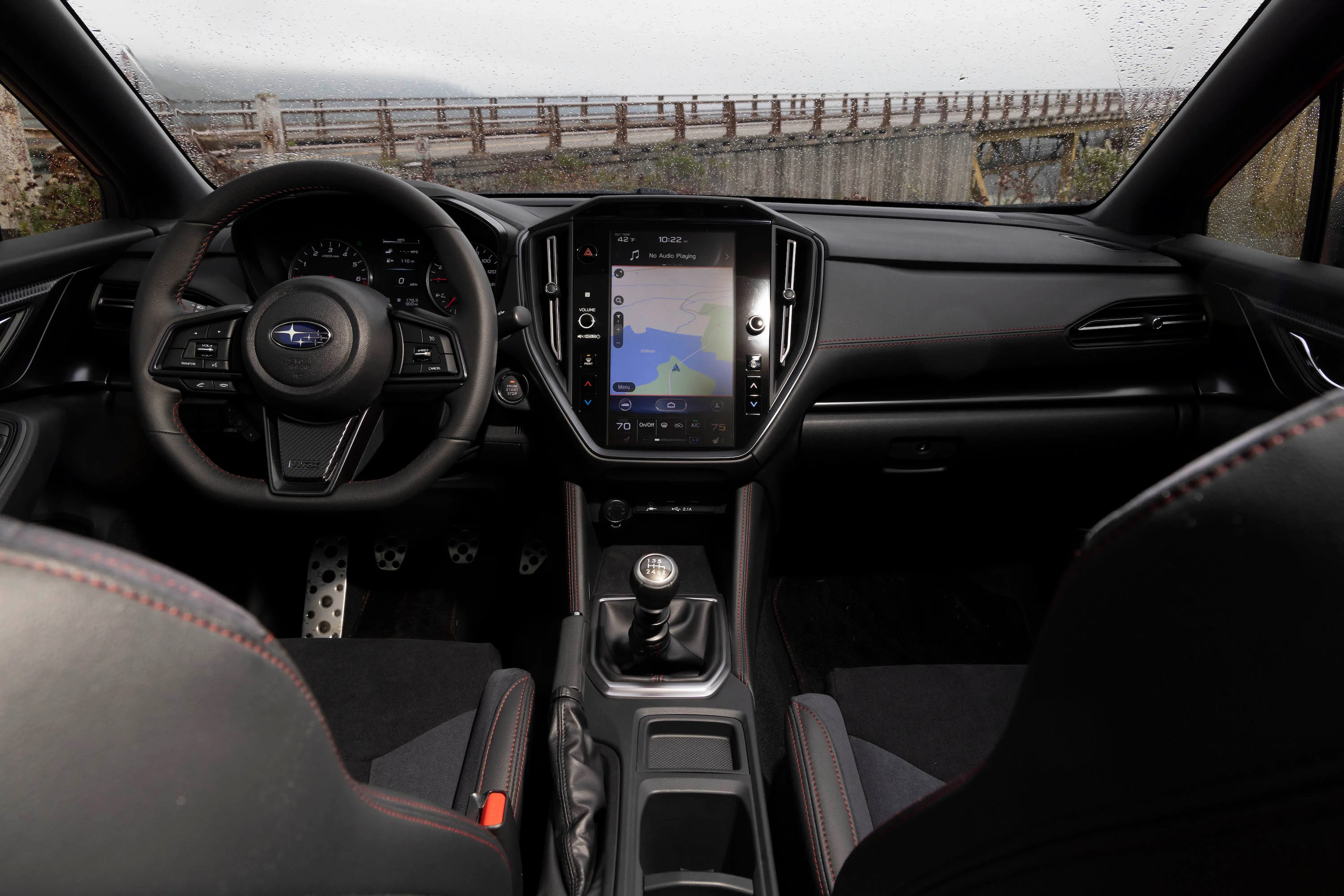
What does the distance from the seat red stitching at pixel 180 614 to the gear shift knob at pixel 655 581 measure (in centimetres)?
106

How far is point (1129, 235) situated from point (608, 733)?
6.52 feet

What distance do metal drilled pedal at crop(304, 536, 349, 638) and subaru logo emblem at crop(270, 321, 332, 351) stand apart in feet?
3.82

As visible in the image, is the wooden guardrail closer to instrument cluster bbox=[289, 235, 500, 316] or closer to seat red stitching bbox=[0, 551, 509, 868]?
instrument cluster bbox=[289, 235, 500, 316]

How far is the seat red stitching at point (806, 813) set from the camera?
1203 millimetres

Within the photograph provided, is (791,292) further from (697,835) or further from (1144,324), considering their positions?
(697,835)

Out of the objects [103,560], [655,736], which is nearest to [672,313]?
[655,736]

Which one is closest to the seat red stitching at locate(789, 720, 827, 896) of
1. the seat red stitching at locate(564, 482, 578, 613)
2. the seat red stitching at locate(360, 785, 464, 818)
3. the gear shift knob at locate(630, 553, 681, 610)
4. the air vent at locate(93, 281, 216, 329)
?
the gear shift knob at locate(630, 553, 681, 610)

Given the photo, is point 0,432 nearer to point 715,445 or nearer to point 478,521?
point 478,521

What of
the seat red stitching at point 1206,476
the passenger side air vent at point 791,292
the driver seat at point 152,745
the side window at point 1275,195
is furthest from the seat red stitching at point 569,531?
the side window at point 1275,195

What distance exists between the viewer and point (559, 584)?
2279 millimetres

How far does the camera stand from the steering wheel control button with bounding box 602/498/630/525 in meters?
2.13

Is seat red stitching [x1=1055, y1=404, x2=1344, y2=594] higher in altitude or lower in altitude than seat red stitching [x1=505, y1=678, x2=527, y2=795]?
higher

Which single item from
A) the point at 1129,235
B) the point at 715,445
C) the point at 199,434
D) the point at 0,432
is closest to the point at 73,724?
the point at 715,445

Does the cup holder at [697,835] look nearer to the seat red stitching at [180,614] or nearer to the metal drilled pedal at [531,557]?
the seat red stitching at [180,614]
